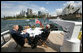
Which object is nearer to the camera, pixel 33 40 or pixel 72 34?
pixel 72 34

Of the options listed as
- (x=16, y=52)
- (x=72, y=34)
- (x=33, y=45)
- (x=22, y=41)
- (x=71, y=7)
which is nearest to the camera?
(x=72, y=34)

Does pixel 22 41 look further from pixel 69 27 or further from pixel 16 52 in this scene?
pixel 69 27

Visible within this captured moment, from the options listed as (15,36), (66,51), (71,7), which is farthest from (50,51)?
(71,7)

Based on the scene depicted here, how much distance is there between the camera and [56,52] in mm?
3441

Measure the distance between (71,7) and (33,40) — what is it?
180 ft

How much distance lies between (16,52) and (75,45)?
2.05 m

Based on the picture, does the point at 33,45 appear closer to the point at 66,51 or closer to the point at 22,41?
the point at 22,41

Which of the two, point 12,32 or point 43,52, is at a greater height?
point 12,32

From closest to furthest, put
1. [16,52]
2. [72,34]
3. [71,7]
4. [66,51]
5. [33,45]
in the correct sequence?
1. [72,34]
2. [66,51]
3. [16,52]
4. [33,45]
5. [71,7]

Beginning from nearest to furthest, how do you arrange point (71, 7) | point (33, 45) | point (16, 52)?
point (16, 52)
point (33, 45)
point (71, 7)

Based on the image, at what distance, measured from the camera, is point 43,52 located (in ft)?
11.6

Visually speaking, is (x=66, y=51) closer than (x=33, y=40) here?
Yes

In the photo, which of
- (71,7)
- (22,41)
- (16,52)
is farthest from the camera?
(71,7)

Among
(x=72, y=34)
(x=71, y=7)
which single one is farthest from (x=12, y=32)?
(x=71, y=7)
